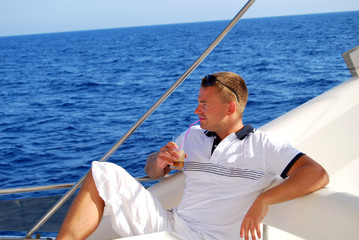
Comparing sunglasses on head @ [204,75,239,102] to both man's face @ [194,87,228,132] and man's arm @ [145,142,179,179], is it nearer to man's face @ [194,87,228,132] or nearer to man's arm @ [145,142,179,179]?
man's face @ [194,87,228,132]

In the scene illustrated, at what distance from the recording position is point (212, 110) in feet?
4.96

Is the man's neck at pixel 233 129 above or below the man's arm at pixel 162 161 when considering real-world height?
above

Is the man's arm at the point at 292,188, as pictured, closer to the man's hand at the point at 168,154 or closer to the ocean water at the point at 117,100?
the man's hand at the point at 168,154

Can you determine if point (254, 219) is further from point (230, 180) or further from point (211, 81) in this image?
point (211, 81)

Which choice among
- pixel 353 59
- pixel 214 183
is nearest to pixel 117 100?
pixel 353 59

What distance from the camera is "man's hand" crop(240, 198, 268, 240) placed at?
1.22 metres

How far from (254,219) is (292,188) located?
0.42ft

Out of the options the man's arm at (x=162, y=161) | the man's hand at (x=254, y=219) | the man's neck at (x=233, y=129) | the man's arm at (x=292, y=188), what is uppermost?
the man's neck at (x=233, y=129)

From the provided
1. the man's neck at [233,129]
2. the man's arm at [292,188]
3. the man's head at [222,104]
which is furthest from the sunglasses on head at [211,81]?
the man's arm at [292,188]

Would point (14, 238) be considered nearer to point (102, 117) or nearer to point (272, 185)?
point (272, 185)

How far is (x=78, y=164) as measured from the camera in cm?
671

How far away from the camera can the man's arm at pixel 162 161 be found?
1411mm

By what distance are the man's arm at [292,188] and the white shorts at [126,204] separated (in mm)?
199

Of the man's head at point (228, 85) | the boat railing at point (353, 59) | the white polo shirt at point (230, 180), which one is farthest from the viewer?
the boat railing at point (353, 59)
